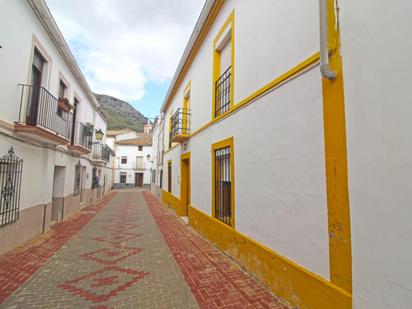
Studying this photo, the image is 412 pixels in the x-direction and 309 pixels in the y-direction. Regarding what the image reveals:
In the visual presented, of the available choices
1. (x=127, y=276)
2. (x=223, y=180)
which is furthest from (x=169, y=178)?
(x=127, y=276)

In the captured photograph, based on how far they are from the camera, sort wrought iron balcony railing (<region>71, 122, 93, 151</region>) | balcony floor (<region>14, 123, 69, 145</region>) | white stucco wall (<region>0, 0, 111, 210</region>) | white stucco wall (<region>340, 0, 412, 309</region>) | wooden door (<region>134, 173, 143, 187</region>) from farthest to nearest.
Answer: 1. wooden door (<region>134, 173, 143, 187</region>)
2. wrought iron balcony railing (<region>71, 122, 93, 151</region>)
3. balcony floor (<region>14, 123, 69, 145</region>)
4. white stucco wall (<region>0, 0, 111, 210</region>)
5. white stucco wall (<region>340, 0, 412, 309</region>)

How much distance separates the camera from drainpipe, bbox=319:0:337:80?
2.37 m

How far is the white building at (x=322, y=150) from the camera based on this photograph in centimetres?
181

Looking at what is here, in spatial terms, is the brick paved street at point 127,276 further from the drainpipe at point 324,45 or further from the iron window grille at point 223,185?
the drainpipe at point 324,45

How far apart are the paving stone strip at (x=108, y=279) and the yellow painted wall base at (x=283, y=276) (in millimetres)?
1115

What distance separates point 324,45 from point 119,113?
7455cm

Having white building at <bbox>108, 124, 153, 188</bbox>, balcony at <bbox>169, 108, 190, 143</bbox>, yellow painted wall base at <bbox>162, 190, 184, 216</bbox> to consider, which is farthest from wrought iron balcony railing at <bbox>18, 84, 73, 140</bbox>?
white building at <bbox>108, 124, 153, 188</bbox>

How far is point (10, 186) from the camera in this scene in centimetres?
485

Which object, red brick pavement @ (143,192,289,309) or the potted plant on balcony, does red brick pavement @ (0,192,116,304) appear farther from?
the potted plant on balcony

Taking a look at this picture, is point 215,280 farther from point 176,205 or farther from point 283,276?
point 176,205

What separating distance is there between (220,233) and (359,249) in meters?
3.40

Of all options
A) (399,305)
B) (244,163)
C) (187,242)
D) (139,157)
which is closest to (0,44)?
(244,163)

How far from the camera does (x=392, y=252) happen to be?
1.78 metres

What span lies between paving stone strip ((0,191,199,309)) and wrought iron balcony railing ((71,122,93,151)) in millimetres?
4670
